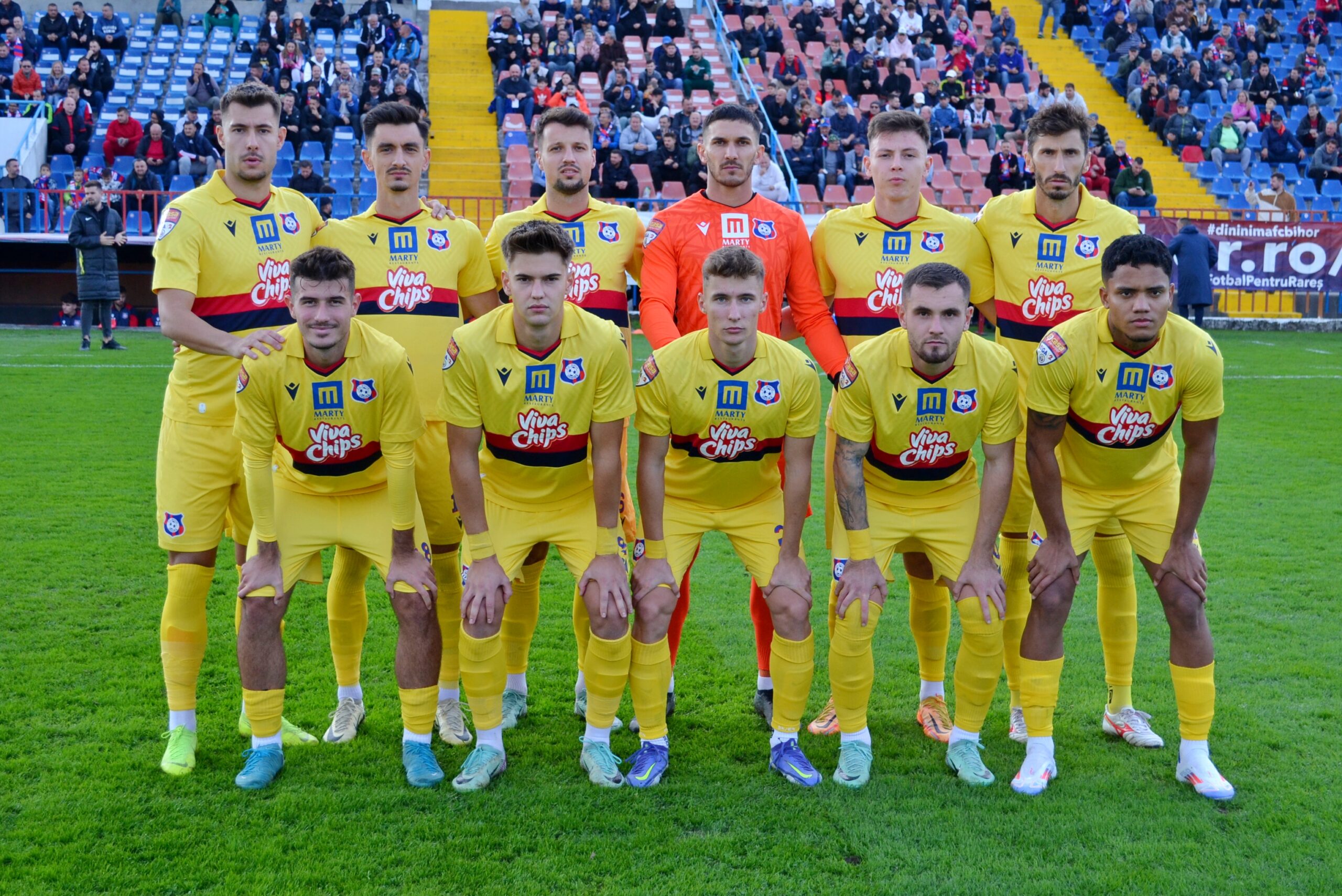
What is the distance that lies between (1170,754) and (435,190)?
18174 mm

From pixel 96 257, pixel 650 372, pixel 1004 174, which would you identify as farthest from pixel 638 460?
pixel 1004 174

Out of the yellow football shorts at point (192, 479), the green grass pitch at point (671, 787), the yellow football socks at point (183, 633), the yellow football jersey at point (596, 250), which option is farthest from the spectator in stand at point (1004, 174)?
the yellow football socks at point (183, 633)

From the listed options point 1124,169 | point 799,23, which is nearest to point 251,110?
point 1124,169

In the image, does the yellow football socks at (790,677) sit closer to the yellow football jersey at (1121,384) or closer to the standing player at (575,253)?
the standing player at (575,253)

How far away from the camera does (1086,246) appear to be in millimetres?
4930

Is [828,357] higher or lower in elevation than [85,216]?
lower

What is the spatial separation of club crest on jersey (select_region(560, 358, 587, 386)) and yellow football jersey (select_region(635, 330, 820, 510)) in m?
0.24

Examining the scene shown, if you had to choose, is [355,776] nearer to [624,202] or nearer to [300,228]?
[300,228]

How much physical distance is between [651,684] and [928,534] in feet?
4.07

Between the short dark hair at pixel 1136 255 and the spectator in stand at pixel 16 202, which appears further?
the spectator in stand at pixel 16 202

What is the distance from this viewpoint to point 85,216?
51.6 ft

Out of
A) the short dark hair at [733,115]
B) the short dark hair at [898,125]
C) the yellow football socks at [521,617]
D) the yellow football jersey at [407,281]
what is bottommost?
the yellow football socks at [521,617]

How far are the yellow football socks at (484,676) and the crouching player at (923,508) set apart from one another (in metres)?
1.31

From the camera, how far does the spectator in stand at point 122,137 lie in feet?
63.0
